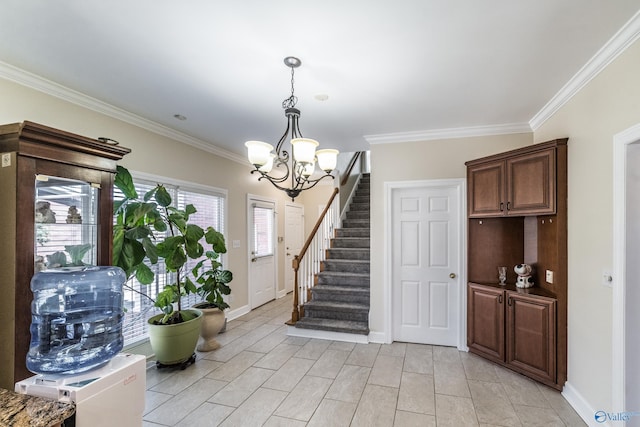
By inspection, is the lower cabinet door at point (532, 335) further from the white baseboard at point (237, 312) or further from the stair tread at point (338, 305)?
the white baseboard at point (237, 312)

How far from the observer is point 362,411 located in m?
2.53

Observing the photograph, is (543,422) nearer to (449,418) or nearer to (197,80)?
(449,418)

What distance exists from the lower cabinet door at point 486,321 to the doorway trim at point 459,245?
131 mm

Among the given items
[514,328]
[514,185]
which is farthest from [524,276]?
[514,185]

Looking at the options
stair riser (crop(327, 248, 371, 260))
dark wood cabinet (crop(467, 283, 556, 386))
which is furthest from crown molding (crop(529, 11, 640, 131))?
stair riser (crop(327, 248, 371, 260))

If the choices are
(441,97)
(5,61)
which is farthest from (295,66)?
(5,61)

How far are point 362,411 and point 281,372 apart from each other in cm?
102

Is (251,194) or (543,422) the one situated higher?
(251,194)

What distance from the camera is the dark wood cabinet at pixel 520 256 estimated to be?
9.02 ft

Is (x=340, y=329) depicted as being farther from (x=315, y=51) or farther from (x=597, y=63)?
(x=597, y=63)

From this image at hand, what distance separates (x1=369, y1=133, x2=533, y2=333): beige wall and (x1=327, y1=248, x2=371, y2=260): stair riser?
1.02 m

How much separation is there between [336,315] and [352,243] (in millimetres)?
1435

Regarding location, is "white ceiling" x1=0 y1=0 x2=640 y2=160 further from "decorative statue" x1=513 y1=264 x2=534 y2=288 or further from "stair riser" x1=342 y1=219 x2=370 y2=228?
"stair riser" x1=342 y1=219 x2=370 y2=228

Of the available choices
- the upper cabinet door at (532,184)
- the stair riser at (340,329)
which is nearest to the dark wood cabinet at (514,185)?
the upper cabinet door at (532,184)
